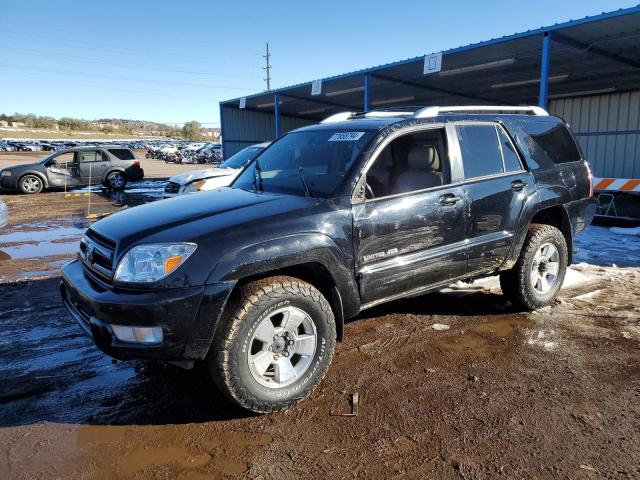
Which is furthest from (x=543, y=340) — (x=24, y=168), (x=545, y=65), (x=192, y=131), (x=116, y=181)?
(x=192, y=131)

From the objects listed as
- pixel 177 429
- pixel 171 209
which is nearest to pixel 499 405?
pixel 177 429

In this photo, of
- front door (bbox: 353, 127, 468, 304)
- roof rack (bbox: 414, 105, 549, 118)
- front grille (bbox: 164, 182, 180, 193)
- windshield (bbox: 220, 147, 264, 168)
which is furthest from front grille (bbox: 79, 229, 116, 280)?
windshield (bbox: 220, 147, 264, 168)

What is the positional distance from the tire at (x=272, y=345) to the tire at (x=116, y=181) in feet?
55.2

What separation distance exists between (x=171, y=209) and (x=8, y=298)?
126 inches

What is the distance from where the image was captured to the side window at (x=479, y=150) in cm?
418

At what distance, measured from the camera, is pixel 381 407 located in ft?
10.3

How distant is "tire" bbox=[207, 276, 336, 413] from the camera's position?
2898mm

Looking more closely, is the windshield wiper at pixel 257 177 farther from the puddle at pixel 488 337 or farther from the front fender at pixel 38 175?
the front fender at pixel 38 175

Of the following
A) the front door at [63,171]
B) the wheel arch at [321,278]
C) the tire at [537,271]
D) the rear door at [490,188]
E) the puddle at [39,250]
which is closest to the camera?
the wheel arch at [321,278]

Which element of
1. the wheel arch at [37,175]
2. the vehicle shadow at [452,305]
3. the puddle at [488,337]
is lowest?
the puddle at [488,337]

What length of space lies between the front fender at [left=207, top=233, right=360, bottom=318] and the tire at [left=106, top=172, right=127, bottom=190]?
55.0ft

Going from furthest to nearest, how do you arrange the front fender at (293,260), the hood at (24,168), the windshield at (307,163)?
the hood at (24,168)
the windshield at (307,163)
the front fender at (293,260)

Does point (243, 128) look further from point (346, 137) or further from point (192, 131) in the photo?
point (192, 131)

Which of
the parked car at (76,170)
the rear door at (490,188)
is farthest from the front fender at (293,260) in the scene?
the parked car at (76,170)
